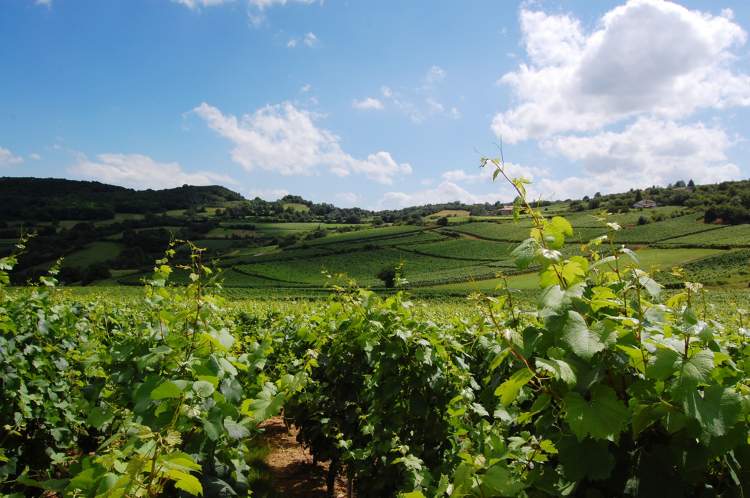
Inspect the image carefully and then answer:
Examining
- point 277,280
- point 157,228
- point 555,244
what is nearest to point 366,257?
point 277,280

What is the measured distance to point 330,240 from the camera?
302 ft

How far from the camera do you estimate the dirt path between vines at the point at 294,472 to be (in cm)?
789

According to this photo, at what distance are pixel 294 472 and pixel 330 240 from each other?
83.7 metres

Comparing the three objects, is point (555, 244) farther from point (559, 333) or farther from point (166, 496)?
point (166, 496)

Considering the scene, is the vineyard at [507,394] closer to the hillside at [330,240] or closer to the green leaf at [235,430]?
the green leaf at [235,430]

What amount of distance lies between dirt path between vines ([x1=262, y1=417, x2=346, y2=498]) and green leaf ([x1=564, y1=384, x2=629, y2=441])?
690cm

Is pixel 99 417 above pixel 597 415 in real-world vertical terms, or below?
below

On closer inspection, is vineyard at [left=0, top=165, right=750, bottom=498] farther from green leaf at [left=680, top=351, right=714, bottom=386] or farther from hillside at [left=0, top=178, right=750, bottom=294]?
hillside at [left=0, top=178, right=750, bottom=294]

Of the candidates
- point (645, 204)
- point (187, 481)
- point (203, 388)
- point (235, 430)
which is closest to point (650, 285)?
point (187, 481)

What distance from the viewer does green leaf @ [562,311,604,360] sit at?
159 centimetres

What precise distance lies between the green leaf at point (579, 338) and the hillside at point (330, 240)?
49674 millimetres

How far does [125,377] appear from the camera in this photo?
306 centimetres

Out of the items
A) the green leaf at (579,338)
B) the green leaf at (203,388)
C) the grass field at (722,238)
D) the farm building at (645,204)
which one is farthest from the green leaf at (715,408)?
the farm building at (645,204)

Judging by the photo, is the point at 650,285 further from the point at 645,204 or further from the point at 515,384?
the point at 645,204
